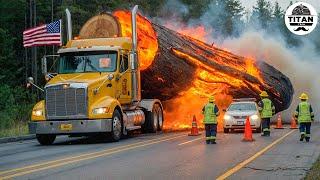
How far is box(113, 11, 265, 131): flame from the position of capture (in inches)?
945

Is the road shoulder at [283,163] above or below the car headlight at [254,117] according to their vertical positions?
below

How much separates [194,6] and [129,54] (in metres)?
40.2

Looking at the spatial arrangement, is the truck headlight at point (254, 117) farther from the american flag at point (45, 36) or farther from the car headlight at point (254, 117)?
the american flag at point (45, 36)

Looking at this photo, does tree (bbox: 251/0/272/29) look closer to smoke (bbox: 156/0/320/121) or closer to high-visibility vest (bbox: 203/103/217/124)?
smoke (bbox: 156/0/320/121)

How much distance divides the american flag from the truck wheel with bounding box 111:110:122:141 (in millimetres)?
9878

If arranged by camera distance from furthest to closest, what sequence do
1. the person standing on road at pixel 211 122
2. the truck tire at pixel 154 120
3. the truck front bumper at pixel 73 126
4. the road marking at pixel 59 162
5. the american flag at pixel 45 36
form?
1. the american flag at pixel 45 36
2. the truck tire at pixel 154 120
3. the truck front bumper at pixel 73 126
4. the person standing on road at pixel 211 122
5. the road marking at pixel 59 162

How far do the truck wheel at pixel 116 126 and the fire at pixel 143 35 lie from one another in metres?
4.26

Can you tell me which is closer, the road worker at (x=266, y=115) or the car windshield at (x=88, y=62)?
the car windshield at (x=88, y=62)

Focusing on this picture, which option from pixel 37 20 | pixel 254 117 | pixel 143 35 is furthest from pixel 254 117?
pixel 37 20

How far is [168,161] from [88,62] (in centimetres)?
838

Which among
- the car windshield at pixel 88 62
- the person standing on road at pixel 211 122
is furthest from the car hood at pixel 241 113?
the car windshield at pixel 88 62

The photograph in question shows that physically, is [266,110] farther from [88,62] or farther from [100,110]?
[88,62]

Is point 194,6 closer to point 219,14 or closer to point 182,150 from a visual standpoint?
point 219,14

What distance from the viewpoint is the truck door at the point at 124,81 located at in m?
20.6
